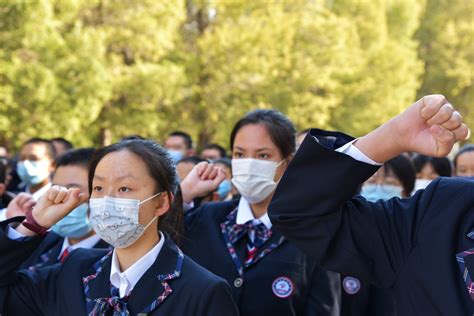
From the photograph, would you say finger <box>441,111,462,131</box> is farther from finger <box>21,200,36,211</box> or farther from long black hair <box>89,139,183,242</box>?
finger <box>21,200,36,211</box>

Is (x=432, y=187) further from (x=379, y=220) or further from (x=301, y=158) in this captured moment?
(x=301, y=158)

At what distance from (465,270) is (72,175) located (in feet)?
10.2

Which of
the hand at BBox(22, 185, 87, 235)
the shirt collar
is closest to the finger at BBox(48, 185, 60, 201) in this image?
the hand at BBox(22, 185, 87, 235)

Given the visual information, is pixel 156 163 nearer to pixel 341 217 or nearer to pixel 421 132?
pixel 341 217

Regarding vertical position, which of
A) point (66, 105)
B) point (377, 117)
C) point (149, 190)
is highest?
point (149, 190)

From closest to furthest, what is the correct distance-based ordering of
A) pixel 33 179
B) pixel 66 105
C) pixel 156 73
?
pixel 33 179 < pixel 66 105 < pixel 156 73

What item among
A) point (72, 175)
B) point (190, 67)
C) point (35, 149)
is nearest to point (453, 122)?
point (72, 175)

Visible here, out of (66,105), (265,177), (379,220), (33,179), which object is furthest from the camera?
(66,105)

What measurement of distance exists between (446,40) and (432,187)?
3297 centimetres

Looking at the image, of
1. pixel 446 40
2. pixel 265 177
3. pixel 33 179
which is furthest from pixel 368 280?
pixel 446 40

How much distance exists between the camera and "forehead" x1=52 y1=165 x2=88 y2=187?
4.80m

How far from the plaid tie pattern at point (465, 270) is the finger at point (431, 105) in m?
0.44

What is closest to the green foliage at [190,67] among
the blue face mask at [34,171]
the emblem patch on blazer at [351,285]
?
the blue face mask at [34,171]

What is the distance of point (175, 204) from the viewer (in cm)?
369
